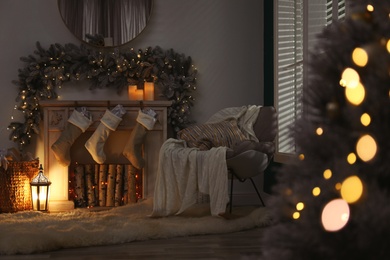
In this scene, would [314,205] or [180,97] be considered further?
[180,97]

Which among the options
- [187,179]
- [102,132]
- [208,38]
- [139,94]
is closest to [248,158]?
[187,179]

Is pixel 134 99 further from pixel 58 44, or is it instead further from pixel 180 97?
pixel 58 44

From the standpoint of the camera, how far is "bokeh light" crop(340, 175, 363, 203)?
978 millimetres

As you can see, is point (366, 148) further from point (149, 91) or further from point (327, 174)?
point (149, 91)

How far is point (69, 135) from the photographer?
4641mm

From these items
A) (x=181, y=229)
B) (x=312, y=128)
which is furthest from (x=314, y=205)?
(x=181, y=229)

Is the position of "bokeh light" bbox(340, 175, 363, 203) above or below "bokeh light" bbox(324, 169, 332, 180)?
below

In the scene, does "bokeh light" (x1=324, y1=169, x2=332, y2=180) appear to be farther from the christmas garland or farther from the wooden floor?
the christmas garland

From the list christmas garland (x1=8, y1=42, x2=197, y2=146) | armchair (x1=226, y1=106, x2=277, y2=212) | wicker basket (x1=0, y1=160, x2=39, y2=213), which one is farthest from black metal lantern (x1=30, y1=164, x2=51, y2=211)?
armchair (x1=226, y1=106, x2=277, y2=212)

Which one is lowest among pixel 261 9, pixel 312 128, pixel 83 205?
pixel 83 205

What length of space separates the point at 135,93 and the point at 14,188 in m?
1.21

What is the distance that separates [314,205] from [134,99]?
4.03 m

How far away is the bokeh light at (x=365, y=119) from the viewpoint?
1009 millimetres

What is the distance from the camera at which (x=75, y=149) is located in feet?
16.4
